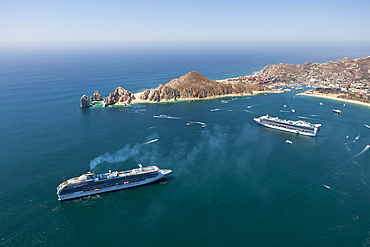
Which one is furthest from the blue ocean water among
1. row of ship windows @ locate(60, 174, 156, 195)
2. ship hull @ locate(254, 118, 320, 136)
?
ship hull @ locate(254, 118, 320, 136)

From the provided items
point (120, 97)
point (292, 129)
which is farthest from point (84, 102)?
point (292, 129)

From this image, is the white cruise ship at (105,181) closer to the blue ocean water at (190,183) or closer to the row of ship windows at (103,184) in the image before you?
the row of ship windows at (103,184)

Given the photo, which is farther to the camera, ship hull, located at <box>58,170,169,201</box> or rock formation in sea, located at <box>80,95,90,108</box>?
rock formation in sea, located at <box>80,95,90,108</box>

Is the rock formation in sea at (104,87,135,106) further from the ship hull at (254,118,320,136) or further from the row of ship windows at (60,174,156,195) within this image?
the row of ship windows at (60,174,156,195)

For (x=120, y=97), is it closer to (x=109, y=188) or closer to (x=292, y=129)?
(x=109, y=188)

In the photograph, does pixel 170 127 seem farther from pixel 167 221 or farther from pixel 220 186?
pixel 167 221
